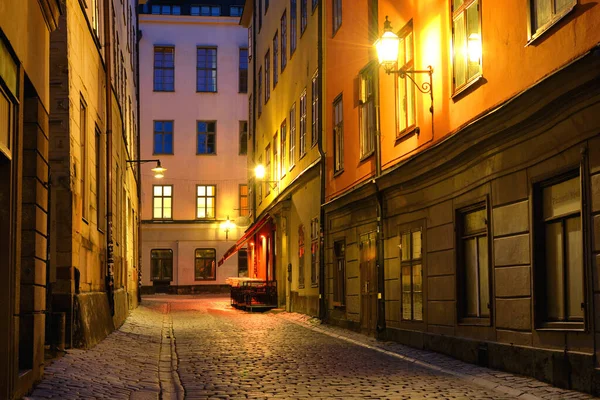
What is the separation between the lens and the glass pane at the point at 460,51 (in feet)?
42.8

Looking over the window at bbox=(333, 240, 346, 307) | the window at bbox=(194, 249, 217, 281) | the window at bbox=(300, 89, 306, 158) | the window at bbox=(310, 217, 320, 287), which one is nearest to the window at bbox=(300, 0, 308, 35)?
the window at bbox=(300, 89, 306, 158)

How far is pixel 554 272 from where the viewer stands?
33.6ft

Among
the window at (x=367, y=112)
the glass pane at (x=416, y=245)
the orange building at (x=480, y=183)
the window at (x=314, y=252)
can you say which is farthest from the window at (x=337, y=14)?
the glass pane at (x=416, y=245)

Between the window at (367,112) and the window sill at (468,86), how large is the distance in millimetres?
4649

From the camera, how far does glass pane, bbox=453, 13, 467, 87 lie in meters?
13.0

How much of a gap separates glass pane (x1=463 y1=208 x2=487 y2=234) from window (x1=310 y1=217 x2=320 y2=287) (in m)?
10.9

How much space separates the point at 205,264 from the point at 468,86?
4377 cm

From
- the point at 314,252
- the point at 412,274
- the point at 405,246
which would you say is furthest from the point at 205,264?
the point at 412,274

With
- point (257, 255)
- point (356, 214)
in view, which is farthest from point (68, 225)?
point (257, 255)

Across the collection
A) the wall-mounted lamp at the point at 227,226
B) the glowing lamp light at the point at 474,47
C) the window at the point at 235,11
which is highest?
the window at the point at 235,11

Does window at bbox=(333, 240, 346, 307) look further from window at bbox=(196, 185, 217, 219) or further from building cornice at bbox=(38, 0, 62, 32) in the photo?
window at bbox=(196, 185, 217, 219)

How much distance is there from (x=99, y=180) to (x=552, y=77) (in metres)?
10.6

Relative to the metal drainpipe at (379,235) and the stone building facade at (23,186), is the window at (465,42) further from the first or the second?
the stone building facade at (23,186)

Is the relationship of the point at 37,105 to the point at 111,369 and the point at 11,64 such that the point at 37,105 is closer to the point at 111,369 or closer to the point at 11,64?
the point at 11,64
